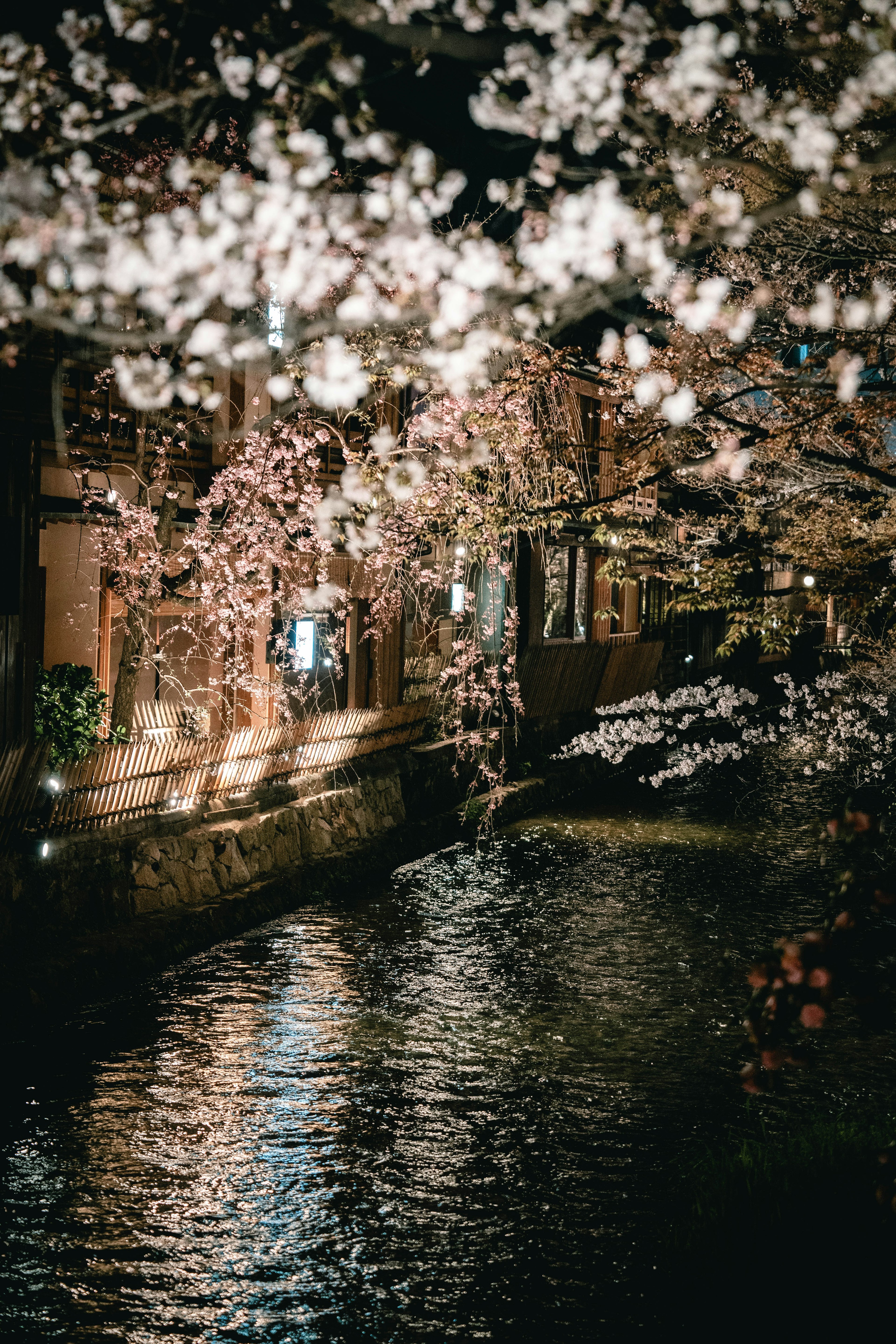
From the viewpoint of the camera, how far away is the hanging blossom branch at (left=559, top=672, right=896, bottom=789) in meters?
18.0

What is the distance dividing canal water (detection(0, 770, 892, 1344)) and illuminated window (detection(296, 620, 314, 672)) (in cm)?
676

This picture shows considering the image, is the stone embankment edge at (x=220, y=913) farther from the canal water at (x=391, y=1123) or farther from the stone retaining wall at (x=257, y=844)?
the canal water at (x=391, y=1123)

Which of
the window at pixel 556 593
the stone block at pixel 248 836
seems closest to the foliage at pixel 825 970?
the stone block at pixel 248 836

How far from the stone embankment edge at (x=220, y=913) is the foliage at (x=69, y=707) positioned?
6.92 ft

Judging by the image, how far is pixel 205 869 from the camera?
42.9ft

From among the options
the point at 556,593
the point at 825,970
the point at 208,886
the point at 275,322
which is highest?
the point at 275,322

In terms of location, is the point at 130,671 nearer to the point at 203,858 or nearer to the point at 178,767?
the point at 178,767

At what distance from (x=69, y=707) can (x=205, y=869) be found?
2855 millimetres

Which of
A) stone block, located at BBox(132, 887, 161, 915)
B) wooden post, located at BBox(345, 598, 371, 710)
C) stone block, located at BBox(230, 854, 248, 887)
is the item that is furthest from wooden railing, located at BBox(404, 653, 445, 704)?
stone block, located at BBox(132, 887, 161, 915)

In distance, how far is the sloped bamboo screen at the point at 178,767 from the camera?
414 inches

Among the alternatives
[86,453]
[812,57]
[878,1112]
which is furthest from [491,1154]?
[86,453]

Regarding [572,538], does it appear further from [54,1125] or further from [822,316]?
[54,1125]

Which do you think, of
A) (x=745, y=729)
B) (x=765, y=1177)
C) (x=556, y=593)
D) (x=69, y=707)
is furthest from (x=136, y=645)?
(x=556, y=593)

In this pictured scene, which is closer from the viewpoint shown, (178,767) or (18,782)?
(18,782)
